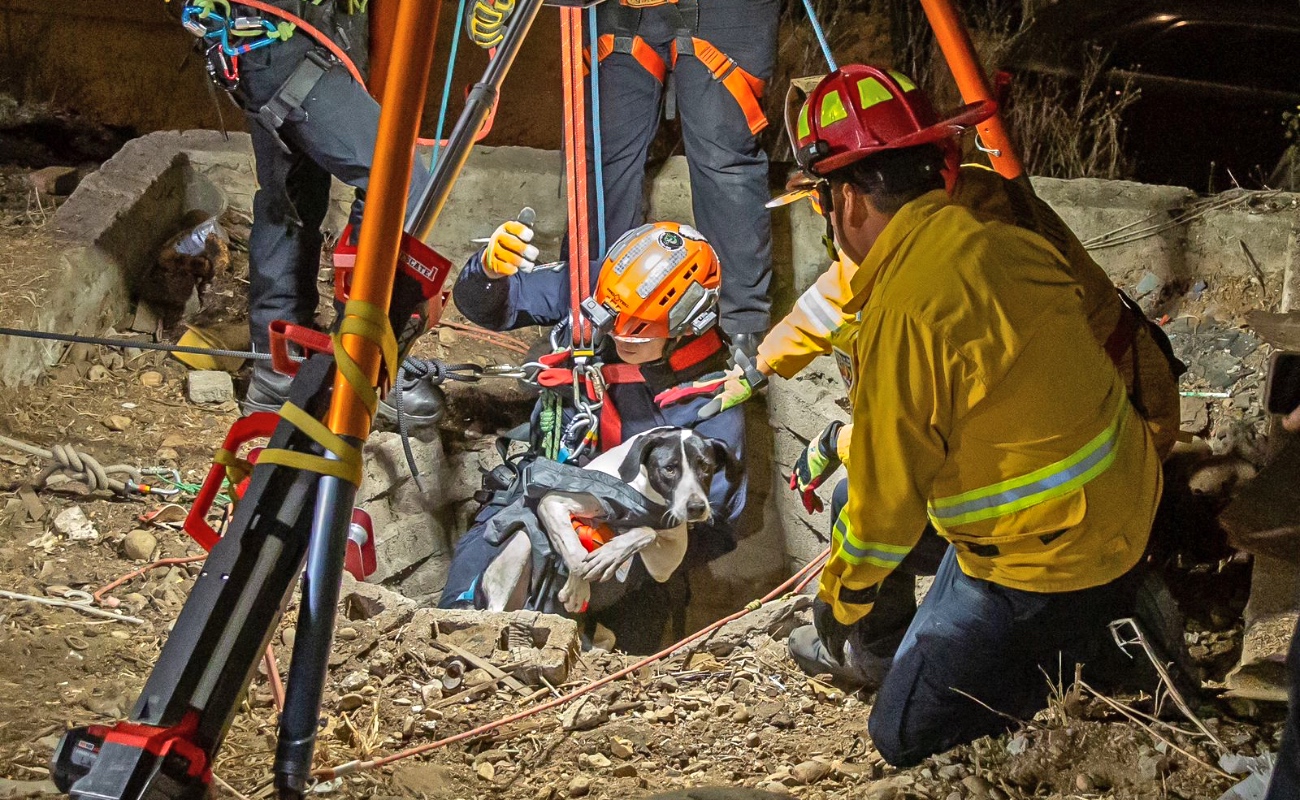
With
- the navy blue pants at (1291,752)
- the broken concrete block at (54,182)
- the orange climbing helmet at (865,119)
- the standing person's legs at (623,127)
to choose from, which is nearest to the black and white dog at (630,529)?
the standing person's legs at (623,127)

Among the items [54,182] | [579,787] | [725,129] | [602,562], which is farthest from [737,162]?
[54,182]

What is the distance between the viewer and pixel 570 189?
4.15m

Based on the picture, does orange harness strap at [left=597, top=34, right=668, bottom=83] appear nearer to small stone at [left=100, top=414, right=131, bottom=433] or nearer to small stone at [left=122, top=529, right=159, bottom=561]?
small stone at [left=100, top=414, right=131, bottom=433]

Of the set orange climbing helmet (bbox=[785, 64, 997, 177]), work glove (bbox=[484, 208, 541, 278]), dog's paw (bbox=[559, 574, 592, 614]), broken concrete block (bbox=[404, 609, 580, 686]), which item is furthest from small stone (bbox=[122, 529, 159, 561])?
orange climbing helmet (bbox=[785, 64, 997, 177])

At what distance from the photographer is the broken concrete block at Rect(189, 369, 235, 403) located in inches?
184

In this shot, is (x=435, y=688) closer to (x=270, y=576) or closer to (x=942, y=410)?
(x=270, y=576)

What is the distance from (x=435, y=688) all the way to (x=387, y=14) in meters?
1.96

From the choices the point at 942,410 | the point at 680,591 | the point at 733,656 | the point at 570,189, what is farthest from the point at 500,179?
the point at 942,410

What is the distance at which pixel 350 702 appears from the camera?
2.93 meters

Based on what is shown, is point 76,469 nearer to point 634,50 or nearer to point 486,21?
point 486,21

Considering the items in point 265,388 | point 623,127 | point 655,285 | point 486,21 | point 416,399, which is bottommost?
point 416,399

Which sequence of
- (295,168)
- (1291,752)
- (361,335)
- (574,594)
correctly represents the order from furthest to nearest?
(574,594)
(295,168)
(361,335)
(1291,752)

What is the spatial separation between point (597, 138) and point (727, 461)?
1.49 meters

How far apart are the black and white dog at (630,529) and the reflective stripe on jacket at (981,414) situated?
1.73 metres
